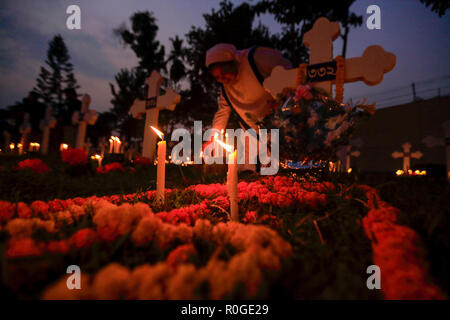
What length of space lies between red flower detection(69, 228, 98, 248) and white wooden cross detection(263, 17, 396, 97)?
2.87 metres

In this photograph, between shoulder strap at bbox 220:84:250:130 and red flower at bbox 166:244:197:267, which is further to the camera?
shoulder strap at bbox 220:84:250:130

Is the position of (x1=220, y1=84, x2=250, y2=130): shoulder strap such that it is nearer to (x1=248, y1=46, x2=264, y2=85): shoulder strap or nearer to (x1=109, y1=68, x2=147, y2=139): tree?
(x1=248, y1=46, x2=264, y2=85): shoulder strap

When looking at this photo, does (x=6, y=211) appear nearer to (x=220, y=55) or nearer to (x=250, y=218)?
(x=250, y=218)

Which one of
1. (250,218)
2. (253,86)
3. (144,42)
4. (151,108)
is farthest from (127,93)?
(250,218)

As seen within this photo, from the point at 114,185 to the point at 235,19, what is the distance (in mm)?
9617

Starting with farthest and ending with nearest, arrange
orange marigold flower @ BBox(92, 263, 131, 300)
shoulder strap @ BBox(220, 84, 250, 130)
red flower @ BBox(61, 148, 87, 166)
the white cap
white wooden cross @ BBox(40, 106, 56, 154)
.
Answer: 1. white wooden cross @ BBox(40, 106, 56, 154)
2. shoulder strap @ BBox(220, 84, 250, 130)
3. the white cap
4. red flower @ BBox(61, 148, 87, 166)
5. orange marigold flower @ BBox(92, 263, 131, 300)

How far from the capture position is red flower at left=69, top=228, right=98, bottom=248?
2.22 ft

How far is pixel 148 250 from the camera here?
752 millimetres

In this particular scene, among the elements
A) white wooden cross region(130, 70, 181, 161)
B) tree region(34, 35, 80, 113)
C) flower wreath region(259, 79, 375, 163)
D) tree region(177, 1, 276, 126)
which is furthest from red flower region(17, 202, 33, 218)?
tree region(34, 35, 80, 113)

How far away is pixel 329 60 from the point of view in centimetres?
284

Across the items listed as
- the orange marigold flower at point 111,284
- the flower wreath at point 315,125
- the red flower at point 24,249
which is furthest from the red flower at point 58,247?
the flower wreath at point 315,125

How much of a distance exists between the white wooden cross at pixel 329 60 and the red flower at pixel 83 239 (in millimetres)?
2865
